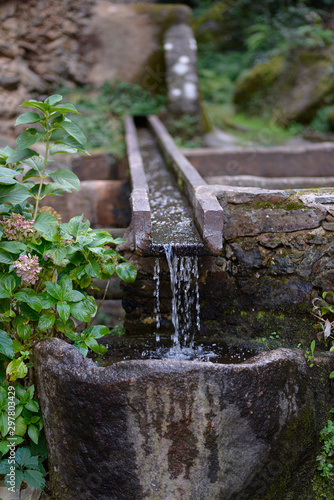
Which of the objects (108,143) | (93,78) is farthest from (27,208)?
(93,78)

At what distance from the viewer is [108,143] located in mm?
6777

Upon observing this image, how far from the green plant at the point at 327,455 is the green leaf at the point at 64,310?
159 cm

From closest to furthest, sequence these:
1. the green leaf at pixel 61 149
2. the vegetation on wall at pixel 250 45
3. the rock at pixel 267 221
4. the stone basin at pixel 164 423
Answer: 1. the stone basin at pixel 164 423
2. the green leaf at pixel 61 149
3. the rock at pixel 267 221
4. the vegetation on wall at pixel 250 45

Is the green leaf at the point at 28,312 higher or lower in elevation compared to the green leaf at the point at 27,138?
lower

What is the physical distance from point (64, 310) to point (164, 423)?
766 millimetres

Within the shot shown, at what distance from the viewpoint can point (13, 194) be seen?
2389 millimetres

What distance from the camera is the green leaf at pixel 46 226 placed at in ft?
7.79

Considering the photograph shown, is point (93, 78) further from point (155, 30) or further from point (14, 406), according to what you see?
point (14, 406)

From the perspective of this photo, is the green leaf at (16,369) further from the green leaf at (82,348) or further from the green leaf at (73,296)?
the green leaf at (73,296)

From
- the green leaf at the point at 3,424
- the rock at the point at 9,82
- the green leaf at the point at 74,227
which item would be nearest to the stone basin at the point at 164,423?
the green leaf at the point at 3,424

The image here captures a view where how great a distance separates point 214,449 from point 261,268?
1.35m

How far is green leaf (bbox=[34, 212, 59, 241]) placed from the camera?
2373mm

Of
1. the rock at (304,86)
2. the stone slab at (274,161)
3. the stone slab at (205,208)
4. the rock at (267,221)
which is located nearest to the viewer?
the stone slab at (205,208)

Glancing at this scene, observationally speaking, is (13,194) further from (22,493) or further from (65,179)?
(22,493)
